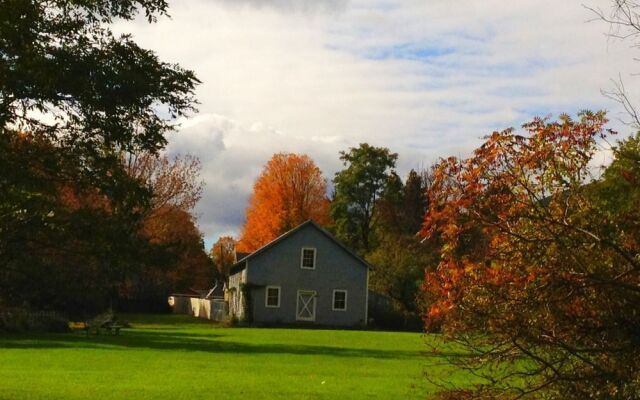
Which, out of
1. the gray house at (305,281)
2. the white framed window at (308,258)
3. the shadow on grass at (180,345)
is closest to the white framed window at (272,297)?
the gray house at (305,281)

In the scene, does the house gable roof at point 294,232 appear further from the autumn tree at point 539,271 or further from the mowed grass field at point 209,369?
the autumn tree at point 539,271

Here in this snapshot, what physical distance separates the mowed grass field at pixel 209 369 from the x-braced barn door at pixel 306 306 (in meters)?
21.4

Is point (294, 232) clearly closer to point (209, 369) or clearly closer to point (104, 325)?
point (104, 325)

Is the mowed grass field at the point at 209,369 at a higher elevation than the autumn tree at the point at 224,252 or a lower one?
lower

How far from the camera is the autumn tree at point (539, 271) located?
8.23 meters

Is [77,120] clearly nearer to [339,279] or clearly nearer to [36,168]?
[36,168]

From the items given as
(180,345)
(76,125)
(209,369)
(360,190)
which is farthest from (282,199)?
(76,125)

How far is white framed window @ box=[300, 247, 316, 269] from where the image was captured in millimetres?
58344

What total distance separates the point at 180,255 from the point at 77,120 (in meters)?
5.95

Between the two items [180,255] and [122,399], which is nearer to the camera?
[122,399]

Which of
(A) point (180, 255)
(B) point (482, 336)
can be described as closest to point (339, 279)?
(A) point (180, 255)

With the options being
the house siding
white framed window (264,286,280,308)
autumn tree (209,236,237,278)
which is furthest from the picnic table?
autumn tree (209,236,237,278)

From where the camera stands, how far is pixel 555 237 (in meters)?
8.31

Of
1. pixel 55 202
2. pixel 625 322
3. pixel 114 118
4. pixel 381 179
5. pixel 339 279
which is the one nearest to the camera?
pixel 625 322
